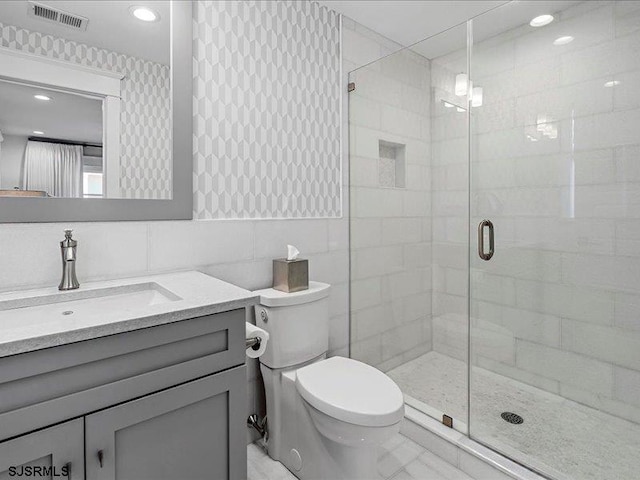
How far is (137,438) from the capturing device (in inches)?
35.8

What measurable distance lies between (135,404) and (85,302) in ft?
1.58

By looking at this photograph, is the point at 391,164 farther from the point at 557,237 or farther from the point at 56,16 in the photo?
the point at 56,16

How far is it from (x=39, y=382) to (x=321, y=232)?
1472mm

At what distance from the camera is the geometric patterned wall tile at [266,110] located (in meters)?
1.60

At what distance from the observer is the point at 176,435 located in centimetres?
98

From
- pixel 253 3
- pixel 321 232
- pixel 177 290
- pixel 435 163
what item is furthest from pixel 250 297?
pixel 435 163

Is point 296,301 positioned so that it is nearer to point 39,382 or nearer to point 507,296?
point 39,382

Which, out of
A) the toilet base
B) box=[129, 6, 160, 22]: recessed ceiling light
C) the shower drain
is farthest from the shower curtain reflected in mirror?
the shower drain

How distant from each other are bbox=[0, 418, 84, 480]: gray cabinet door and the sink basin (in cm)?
31

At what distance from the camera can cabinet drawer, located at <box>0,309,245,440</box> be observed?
76 cm

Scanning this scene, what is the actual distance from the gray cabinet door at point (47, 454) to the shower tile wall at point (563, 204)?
184 cm

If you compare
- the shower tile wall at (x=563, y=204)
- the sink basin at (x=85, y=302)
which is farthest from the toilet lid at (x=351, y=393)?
the shower tile wall at (x=563, y=204)

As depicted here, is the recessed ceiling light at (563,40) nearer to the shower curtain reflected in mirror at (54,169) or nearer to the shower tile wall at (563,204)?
the shower tile wall at (563,204)

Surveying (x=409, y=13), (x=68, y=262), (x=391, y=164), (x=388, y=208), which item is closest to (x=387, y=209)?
(x=388, y=208)
